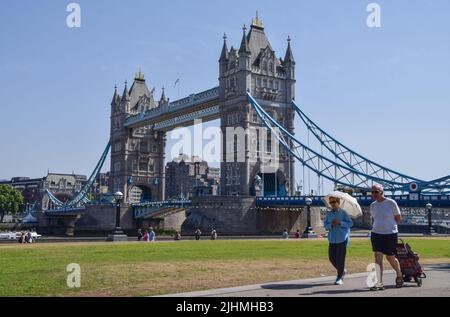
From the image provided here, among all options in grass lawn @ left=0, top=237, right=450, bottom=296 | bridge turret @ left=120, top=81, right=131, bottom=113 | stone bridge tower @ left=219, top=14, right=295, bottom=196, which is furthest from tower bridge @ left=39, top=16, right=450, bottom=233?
grass lawn @ left=0, top=237, right=450, bottom=296

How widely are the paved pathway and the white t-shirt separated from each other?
39.8 inches

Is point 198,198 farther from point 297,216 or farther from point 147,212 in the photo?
point 147,212

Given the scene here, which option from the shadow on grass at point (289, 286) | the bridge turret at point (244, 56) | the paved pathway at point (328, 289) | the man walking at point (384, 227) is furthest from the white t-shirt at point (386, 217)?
the bridge turret at point (244, 56)

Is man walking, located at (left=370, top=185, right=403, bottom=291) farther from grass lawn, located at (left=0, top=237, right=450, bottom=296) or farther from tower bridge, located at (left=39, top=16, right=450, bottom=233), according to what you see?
tower bridge, located at (left=39, top=16, right=450, bottom=233)

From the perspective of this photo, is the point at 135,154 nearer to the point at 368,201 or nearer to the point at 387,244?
the point at 368,201

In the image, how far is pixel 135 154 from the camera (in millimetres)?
98500

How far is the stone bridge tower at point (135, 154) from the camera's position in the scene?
97.6 m

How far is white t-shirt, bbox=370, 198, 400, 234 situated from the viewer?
1000 cm

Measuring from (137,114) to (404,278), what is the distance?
90.2 metres

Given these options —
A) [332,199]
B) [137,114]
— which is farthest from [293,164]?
[332,199]

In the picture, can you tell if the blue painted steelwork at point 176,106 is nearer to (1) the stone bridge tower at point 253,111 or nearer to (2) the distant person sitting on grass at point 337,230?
(1) the stone bridge tower at point 253,111

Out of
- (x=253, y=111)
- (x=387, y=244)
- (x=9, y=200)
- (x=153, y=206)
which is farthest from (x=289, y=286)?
(x=9, y=200)

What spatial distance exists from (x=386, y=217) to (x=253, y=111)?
5759cm

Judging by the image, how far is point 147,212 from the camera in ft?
261
